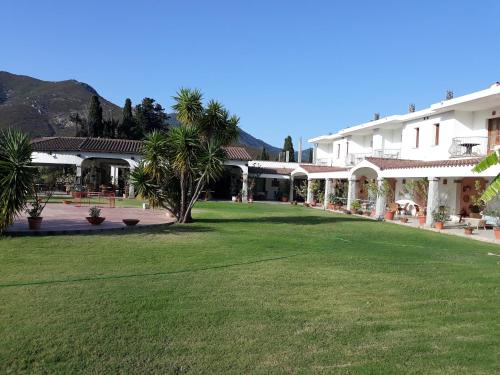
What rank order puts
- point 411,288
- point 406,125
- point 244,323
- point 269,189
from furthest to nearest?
point 269,189, point 406,125, point 411,288, point 244,323

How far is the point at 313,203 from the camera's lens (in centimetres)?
3947

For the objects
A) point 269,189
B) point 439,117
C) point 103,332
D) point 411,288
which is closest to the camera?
point 103,332

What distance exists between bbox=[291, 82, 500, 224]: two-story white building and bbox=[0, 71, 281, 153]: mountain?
4726 cm

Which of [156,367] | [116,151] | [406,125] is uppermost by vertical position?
[406,125]

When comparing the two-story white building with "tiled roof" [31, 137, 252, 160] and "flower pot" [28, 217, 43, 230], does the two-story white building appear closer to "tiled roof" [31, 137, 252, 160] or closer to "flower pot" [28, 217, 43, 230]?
"tiled roof" [31, 137, 252, 160]

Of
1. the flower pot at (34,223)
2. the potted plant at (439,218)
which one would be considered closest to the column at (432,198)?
the potted plant at (439,218)

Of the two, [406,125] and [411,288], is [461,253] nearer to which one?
[411,288]

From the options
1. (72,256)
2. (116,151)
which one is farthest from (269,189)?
(72,256)

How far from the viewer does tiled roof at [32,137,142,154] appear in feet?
123

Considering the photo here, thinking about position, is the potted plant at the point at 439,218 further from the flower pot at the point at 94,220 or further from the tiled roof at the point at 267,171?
the tiled roof at the point at 267,171

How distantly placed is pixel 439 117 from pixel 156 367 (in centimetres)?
2649

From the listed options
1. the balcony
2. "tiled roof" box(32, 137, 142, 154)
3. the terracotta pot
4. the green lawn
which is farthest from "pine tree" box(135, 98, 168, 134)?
the green lawn

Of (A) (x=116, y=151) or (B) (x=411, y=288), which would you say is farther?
(A) (x=116, y=151)

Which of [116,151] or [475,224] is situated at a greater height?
[116,151]
